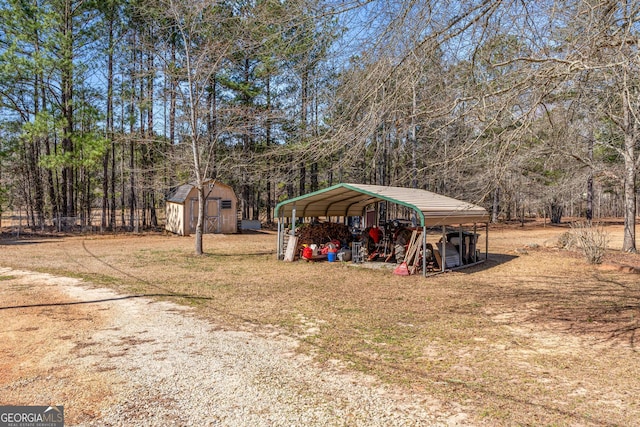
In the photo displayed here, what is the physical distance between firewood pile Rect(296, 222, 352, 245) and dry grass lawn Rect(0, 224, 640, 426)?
4.84 feet

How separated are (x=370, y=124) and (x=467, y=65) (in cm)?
125

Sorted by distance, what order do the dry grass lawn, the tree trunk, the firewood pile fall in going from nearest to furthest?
the dry grass lawn → the tree trunk → the firewood pile

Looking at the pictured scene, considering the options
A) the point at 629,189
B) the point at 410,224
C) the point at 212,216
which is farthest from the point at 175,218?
the point at 629,189

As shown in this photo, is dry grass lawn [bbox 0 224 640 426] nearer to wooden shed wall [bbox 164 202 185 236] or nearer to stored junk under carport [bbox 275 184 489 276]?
stored junk under carport [bbox 275 184 489 276]

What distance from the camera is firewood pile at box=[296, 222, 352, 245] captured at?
14.9 metres

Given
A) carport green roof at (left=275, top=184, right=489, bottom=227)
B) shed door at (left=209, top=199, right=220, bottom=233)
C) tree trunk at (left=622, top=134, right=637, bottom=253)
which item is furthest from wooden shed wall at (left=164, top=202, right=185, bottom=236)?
tree trunk at (left=622, top=134, right=637, bottom=253)

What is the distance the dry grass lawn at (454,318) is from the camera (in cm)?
397

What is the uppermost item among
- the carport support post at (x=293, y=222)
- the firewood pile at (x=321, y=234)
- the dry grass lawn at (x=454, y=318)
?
the carport support post at (x=293, y=222)

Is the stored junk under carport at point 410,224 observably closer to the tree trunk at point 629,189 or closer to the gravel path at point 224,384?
the tree trunk at point 629,189

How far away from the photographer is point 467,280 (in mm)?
10766

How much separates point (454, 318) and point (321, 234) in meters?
8.60

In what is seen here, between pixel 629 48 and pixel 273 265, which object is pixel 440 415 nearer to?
pixel 629 48

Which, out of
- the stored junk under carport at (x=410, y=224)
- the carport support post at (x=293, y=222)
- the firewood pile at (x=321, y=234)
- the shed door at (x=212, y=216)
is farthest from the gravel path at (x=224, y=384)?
the shed door at (x=212, y=216)

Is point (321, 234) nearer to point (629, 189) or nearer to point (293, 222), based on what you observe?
point (293, 222)
